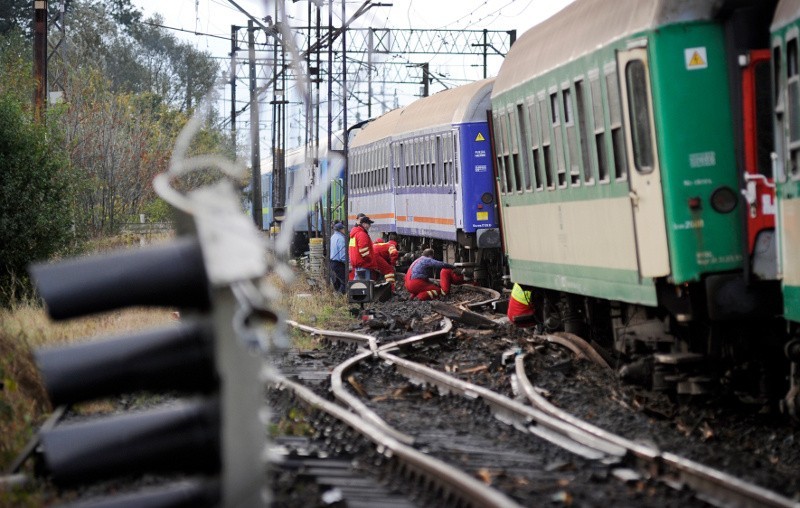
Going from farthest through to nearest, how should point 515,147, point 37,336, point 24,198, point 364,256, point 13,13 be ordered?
point 13,13, point 364,256, point 24,198, point 515,147, point 37,336

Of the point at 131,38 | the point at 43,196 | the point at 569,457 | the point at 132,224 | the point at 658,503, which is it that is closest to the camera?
the point at 658,503

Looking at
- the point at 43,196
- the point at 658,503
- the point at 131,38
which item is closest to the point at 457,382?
the point at 658,503

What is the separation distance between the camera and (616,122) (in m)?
10.3

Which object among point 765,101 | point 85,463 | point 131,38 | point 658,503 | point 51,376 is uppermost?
point 131,38

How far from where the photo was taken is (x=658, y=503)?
6684 millimetres

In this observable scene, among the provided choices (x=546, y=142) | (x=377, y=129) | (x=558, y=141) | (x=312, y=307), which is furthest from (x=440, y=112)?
(x=558, y=141)

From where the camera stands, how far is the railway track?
678 cm

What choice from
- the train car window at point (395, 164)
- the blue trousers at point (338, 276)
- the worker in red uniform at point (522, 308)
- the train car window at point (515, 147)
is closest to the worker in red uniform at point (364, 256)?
the blue trousers at point (338, 276)

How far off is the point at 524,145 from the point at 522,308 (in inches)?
131

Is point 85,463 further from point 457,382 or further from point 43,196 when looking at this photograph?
point 43,196

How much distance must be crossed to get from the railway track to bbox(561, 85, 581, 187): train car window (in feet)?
6.12

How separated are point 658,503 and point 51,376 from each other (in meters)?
3.47

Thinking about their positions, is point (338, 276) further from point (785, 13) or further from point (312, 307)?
point (785, 13)

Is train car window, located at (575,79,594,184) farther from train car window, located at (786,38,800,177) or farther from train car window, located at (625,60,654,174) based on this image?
train car window, located at (786,38,800,177)
